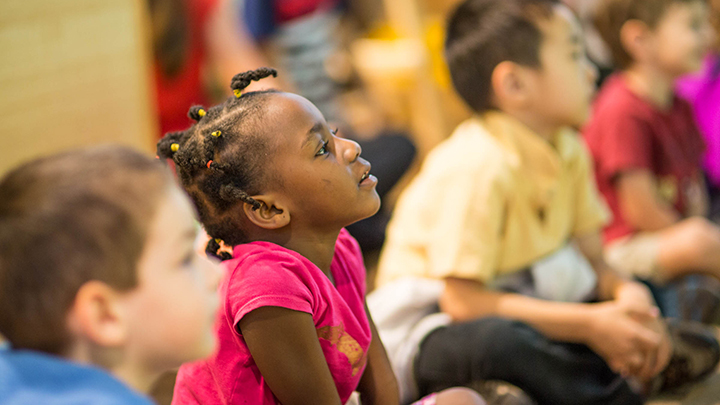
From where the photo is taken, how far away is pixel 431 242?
1073 mm

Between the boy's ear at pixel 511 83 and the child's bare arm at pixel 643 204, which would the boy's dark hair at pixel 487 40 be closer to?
the boy's ear at pixel 511 83

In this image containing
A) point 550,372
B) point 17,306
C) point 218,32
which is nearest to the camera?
point 17,306

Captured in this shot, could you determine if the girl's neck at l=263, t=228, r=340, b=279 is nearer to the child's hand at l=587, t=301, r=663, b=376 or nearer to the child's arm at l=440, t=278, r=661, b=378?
the child's arm at l=440, t=278, r=661, b=378

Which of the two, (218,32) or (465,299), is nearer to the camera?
(465,299)

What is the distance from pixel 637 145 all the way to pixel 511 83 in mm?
418

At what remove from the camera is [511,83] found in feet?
3.83

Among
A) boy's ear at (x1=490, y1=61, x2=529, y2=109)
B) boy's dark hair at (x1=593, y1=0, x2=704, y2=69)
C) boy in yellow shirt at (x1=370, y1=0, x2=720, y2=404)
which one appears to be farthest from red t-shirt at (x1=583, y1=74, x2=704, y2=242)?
boy's ear at (x1=490, y1=61, x2=529, y2=109)

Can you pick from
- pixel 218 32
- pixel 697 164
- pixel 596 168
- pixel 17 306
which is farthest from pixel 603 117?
pixel 17 306

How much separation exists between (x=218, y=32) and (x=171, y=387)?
1.48 meters

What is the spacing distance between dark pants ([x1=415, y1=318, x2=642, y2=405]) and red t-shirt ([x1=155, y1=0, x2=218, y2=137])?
111cm

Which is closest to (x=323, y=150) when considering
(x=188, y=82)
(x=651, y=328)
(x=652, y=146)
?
(x=651, y=328)

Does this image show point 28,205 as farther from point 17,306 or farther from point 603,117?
point 603,117

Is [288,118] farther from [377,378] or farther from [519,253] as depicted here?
[519,253]

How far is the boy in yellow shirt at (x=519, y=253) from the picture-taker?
3.34 feet
